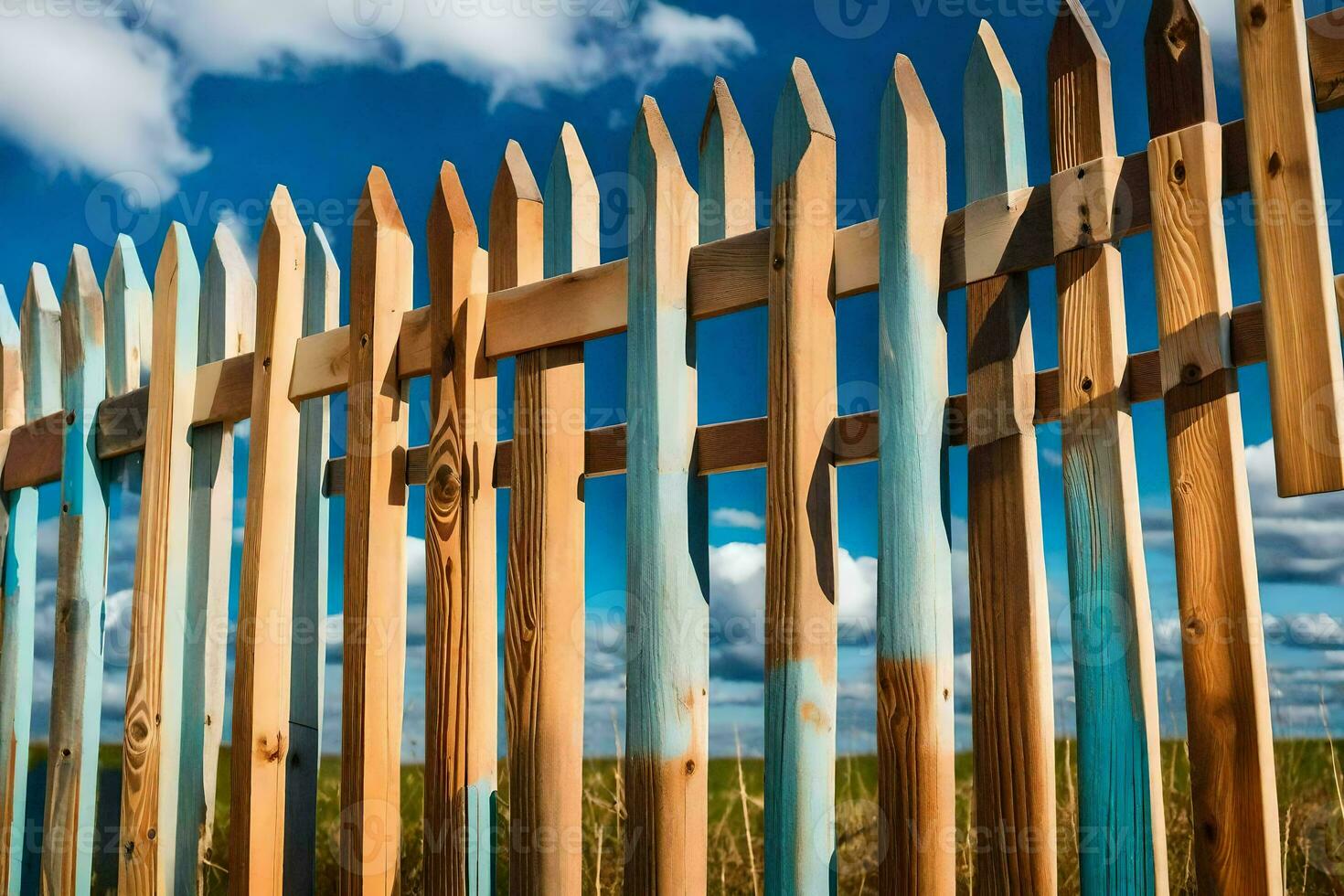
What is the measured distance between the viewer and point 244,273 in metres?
3.07

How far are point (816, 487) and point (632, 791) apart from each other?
64cm

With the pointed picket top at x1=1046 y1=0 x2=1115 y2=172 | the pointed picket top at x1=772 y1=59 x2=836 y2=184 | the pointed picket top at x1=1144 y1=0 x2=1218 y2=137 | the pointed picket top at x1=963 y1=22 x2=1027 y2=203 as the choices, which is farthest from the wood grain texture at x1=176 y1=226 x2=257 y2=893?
the pointed picket top at x1=1144 y1=0 x2=1218 y2=137

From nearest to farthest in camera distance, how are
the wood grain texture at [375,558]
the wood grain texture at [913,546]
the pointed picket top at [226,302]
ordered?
the wood grain texture at [913,546], the wood grain texture at [375,558], the pointed picket top at [226,302]

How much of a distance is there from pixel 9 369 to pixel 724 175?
8.95 ft

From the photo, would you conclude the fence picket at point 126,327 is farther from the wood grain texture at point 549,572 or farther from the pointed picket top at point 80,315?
the wood grain texture at point 549,572

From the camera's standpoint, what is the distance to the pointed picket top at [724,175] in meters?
2.18

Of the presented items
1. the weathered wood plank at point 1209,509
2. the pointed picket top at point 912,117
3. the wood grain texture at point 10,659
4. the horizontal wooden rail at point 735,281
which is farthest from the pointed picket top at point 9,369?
the weathered wood plank at point 1209,509

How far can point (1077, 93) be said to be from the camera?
1.83 m

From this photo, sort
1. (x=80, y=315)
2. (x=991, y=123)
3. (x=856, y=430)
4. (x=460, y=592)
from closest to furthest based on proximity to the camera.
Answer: (x=991, y=123), (x=856, y=430), (x=460, y=592), (x=80, y=315)

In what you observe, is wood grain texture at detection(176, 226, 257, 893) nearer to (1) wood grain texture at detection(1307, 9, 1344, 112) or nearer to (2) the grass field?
(2) the grass field

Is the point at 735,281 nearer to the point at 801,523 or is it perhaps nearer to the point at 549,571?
the point at 801,523

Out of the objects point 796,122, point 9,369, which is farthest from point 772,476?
point 9,369

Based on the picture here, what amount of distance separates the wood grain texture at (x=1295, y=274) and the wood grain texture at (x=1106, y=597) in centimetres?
20

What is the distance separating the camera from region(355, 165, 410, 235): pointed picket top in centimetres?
268
